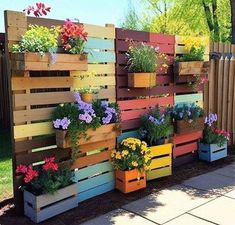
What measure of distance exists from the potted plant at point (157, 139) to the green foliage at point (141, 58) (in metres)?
0.67

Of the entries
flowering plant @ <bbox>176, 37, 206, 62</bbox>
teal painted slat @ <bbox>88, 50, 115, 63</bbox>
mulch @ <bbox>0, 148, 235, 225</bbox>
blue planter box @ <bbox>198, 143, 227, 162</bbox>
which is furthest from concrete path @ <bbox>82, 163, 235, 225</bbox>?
flowering plant @ <bbox>176, 37, 206, 62</bbox>

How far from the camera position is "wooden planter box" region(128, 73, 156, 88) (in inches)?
184

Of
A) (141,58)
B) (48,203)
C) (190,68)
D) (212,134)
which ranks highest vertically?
(141,58)

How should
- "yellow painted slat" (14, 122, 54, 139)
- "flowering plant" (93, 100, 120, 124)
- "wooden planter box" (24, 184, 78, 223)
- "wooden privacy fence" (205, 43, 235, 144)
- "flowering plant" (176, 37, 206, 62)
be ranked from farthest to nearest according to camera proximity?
"wooden privacy fence" (205, 43, 235, 144), "flowering plant" (176, 37, 206, 62), "flowering plant" (93, 100, 120, 124), "yellow painted slat" (14, 122, 54, 139), "wooden planter box" (24, 184, 78, 223)

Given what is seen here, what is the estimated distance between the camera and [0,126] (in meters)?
9.00

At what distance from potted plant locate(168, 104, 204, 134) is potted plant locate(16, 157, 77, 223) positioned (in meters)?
2.00

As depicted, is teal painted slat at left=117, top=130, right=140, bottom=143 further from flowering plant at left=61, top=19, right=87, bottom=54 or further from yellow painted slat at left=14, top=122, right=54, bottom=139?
flowering plant at left=61, top=19, right=87, bottom=54

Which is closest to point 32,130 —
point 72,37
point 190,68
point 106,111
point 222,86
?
point 106,111

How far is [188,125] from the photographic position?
541cm

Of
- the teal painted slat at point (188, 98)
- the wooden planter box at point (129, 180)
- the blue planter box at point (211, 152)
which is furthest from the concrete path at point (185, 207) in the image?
the teal painted slat at point (188, 98)

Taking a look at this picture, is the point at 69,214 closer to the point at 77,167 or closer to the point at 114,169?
the point at 77,167

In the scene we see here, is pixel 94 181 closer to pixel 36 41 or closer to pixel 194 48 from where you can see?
pixel 36 41

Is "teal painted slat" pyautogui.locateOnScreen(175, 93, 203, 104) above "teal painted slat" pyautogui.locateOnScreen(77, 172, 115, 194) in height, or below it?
above

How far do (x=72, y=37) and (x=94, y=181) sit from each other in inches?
69.0
